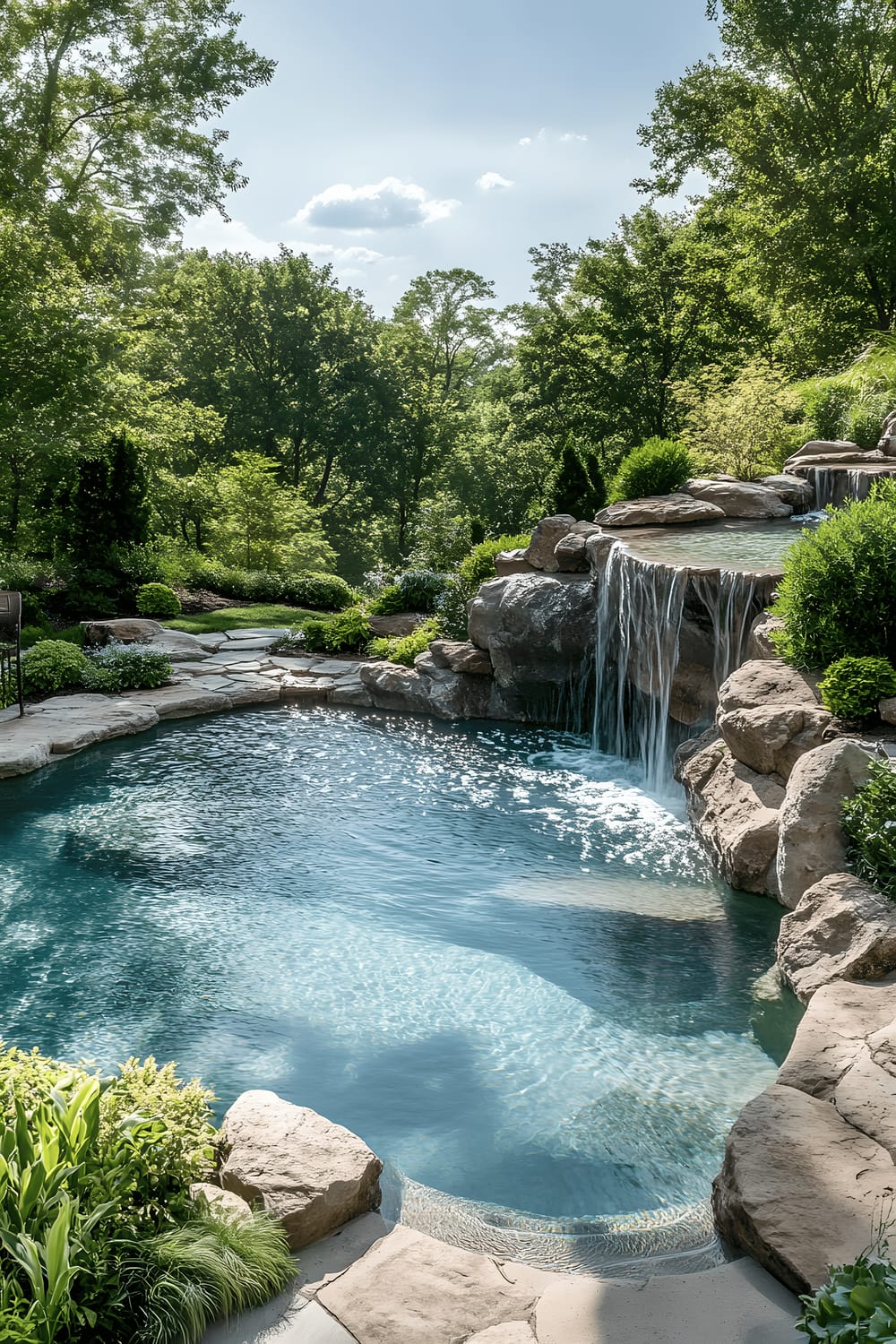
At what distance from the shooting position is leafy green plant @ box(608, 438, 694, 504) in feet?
44.9

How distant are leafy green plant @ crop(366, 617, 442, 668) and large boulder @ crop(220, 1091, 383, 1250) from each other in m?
10.1

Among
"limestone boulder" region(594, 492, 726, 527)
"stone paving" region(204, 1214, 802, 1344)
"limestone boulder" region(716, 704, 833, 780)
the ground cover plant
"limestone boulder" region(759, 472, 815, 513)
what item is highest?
"limestone boulder" region(759, 472, 815, 513)

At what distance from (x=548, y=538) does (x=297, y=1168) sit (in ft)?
34.5

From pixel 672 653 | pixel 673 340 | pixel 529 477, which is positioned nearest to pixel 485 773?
pixel 672 653

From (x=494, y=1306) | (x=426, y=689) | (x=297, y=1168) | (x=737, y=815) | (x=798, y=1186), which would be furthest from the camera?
(x=426, y=689)

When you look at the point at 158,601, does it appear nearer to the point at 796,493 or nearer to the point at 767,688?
the point at 796,493

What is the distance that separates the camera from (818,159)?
61.3ft

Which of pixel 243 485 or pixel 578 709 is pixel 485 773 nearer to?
pixel 578 709

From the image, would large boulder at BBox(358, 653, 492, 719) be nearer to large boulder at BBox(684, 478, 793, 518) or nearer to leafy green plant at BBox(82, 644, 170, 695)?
leafy green plant at BBox(82, 644, 170, 695)

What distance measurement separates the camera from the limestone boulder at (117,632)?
49.3ft

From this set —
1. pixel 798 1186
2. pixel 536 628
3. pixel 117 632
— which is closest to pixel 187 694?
pixel 117 632

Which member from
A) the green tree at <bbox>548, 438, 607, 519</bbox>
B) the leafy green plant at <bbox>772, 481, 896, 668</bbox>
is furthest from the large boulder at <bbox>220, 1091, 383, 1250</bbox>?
the green tree at <bbox>548, 438, 607, 519</bbox>

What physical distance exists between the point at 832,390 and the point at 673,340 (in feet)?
21.2

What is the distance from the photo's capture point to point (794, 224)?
18.5m
